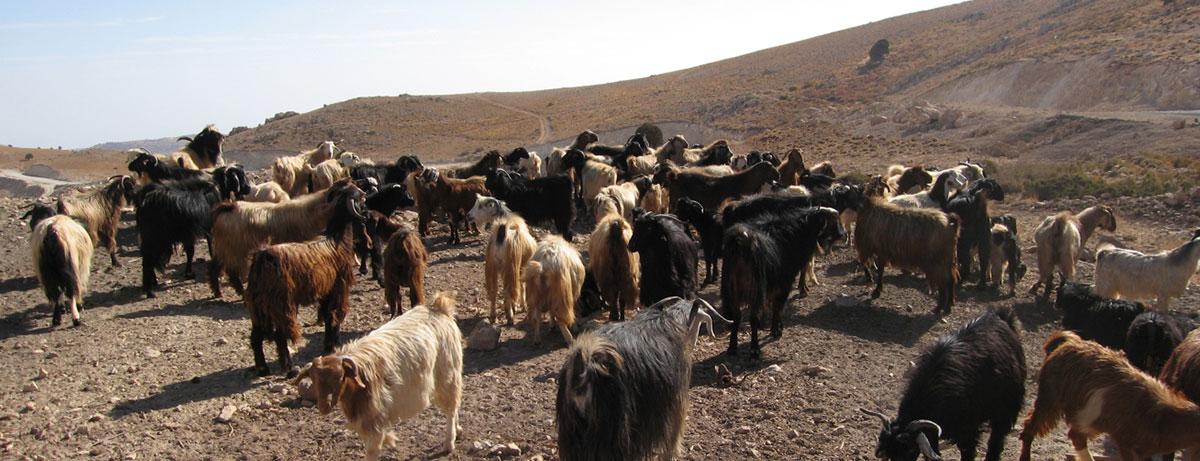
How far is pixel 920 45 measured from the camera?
6769 centimetres

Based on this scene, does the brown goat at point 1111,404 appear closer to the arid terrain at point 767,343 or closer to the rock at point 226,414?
the arid terrain at point 767,343

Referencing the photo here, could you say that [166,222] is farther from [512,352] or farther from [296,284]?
[512,352]

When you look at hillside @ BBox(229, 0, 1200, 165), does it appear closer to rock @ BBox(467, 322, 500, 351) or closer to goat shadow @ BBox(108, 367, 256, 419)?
rock @ BBox(467, 322, 500, 351)

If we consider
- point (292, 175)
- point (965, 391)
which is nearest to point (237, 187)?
point (292, 175)

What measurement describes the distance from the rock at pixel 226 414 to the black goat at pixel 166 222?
4431 mm

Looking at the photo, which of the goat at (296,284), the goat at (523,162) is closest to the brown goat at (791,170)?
the goat at (523,162)

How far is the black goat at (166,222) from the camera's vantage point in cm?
1056

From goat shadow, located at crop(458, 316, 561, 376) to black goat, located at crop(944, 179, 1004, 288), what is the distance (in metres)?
6.84

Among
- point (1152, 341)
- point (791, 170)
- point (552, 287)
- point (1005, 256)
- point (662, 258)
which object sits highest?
point (791, 170)

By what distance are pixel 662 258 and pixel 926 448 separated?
181 inches

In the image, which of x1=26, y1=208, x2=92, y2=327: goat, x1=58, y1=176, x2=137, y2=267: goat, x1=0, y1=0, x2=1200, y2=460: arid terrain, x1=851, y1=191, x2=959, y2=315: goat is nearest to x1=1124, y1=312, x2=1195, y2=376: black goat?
x1=0, y1=0, x2=1200, y2=460: arid terrain

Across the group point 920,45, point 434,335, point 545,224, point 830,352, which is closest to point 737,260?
point 830,352

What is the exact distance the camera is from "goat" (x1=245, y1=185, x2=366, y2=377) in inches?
292

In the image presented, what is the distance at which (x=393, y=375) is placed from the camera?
5.70m
